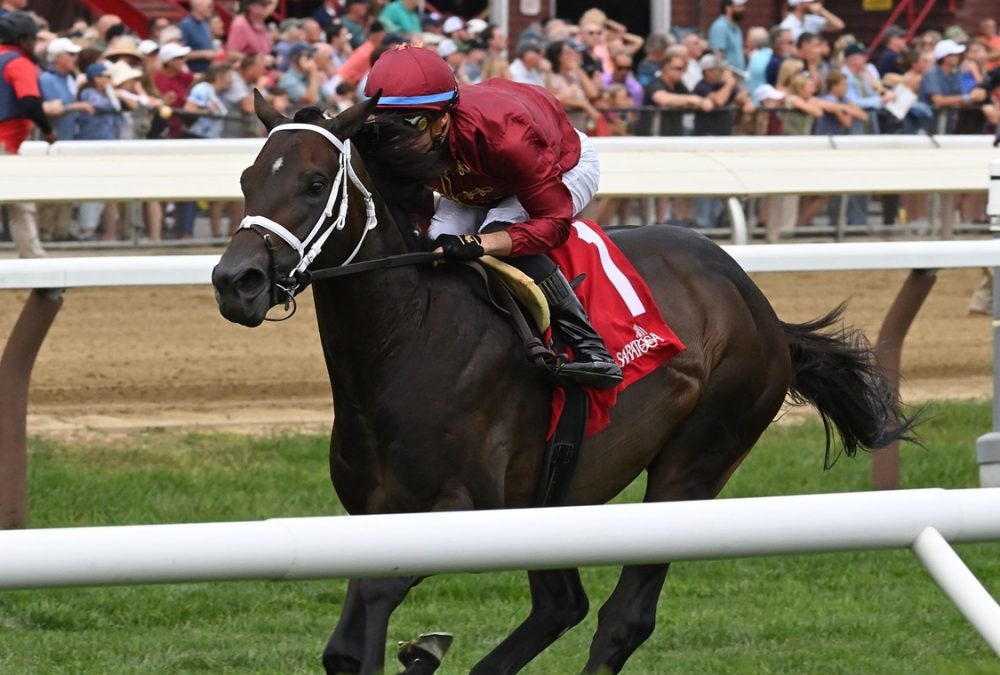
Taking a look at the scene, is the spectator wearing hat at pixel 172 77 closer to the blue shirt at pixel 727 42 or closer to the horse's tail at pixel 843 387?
the blue shirt at pixel 727 42

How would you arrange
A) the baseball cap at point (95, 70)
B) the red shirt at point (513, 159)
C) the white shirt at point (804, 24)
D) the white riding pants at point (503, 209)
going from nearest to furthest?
the red shirt at point (513, 159) → the white riding pants at point (503, 209) → the baseball cap at point (95, 70) → the white shirt at point (804, 24)

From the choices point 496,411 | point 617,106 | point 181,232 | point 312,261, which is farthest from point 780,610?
point 617,106

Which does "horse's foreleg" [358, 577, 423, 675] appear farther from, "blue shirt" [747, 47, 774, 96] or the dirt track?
"blue shirt" [747, 47, 774, 96]

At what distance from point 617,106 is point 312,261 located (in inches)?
412

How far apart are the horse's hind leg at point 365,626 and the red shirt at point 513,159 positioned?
0.91 m

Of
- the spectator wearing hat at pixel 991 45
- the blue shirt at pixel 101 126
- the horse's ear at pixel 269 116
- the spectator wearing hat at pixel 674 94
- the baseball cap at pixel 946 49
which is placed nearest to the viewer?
the horse's ear at pixel 269 116

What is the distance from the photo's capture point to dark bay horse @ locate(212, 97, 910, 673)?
3963mm

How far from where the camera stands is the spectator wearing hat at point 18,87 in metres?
11.3

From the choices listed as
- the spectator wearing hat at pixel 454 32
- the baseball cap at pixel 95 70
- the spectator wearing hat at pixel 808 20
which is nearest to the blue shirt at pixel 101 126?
the baseball cap at pixel 95 70

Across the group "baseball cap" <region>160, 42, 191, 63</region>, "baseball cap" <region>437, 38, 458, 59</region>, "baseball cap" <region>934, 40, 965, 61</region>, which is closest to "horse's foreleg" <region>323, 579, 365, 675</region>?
"baseball cap" <region>160, 42, 191, 63</region>

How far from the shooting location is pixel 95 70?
41.3 ft

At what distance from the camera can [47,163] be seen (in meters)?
10.4

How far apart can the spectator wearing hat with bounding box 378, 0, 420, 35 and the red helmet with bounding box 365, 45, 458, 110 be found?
37.4 ft

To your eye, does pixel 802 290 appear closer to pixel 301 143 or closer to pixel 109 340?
pixel 109 340
